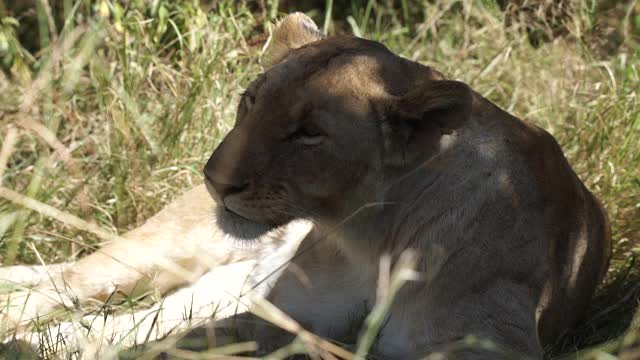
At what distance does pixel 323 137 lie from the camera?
2.74m

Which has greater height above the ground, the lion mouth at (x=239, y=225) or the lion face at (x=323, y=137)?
the lion face at (x=323, y=137)

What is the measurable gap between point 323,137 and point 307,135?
40mm

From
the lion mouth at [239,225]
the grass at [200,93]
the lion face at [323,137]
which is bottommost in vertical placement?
the grass at [200,93]

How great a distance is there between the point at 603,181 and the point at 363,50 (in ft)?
5.21

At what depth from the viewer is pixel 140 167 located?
420cm

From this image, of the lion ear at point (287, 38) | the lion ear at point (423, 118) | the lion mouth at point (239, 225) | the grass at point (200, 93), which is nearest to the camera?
the lion ear at point (423, 118)

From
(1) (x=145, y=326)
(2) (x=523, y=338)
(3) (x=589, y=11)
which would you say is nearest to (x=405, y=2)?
(3) (x=589, y=11)

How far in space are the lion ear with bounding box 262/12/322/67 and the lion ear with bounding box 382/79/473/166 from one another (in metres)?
0.49

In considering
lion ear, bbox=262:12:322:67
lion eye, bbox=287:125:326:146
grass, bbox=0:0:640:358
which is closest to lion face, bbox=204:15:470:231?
lion eye, bbox=287:125:326:146

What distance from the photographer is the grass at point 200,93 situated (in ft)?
13.0

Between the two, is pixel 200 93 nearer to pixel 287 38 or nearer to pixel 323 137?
pixel 287 38

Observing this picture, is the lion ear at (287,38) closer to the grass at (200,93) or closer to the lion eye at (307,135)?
A: the lion eye at (307,135)

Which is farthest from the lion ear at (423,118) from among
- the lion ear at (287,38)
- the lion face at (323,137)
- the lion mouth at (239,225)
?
the lion ear at (287,38)

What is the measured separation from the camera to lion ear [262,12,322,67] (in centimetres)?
315
